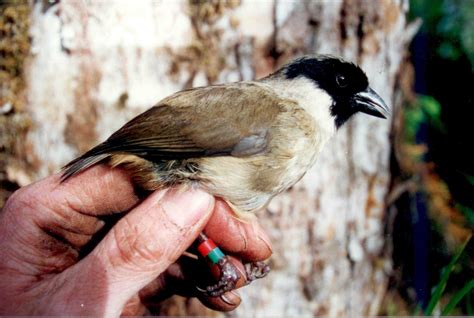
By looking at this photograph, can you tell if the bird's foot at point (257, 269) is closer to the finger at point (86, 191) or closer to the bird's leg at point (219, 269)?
the bird's leg at point (219, 269)

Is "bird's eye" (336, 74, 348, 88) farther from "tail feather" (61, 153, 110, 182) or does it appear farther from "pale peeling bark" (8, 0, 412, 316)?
"tail feather" (61, 153, 110, 182)

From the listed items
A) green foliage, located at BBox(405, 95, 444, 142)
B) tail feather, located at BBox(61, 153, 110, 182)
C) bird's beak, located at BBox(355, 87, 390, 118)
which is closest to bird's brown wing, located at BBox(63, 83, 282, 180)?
tail feather, located at BBox(61, 153, 110, 182)

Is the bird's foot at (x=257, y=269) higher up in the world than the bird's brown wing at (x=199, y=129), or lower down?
lower down

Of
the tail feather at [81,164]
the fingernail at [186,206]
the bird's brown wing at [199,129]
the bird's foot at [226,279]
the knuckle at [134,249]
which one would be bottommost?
the bird's foot at [226,279]

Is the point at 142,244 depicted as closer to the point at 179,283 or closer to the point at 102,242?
the point at 102,242

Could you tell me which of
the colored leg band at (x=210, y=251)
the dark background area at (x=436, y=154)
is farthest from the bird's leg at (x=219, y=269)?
the dark background area at (x=436, y=154)

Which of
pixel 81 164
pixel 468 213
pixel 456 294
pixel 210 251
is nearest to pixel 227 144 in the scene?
pixel 210 251
